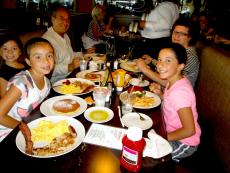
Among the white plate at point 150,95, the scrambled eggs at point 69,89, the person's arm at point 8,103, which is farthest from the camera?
the scrambled eggs at point 69,89

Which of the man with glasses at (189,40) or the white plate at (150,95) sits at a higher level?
the man with glasses at (189,40)

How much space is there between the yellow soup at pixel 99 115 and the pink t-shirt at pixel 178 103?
60 centimetres

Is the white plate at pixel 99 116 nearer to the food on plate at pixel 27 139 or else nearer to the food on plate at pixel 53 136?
the food on plate at pixel 53 136

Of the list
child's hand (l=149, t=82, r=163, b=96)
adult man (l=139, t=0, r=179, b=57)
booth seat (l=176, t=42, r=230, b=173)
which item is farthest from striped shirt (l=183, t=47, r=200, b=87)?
adult man (l=139, t=0, r=179, b=57)

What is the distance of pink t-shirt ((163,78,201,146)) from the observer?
6.02 feet

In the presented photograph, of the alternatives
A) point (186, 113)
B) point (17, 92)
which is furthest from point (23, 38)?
point (186, 113)

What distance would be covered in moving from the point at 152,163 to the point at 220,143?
43.8 inches

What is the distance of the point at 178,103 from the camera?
72.1 inches

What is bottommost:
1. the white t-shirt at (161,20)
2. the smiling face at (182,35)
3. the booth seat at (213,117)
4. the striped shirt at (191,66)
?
the booth seat at (213,117)

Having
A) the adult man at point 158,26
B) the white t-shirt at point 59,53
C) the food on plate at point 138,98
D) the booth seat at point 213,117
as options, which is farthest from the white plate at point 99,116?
the adult man at point 158,26

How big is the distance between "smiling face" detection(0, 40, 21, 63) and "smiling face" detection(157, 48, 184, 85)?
161 cm

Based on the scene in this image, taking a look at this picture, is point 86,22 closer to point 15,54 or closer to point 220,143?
point 15,54

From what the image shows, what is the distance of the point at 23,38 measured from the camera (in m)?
3.05

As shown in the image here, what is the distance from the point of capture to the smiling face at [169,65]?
2.02 meters
